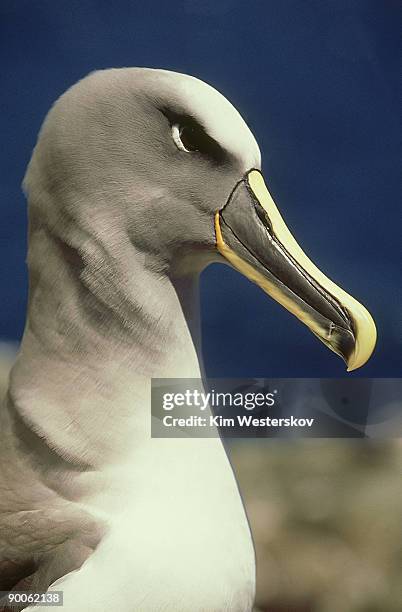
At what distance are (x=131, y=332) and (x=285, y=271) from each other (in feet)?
1.19

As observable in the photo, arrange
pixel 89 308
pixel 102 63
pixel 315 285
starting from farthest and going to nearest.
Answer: pixel 102 63 < pixel 89 308 < pixel 315 285

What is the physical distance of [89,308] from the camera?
2.10 metres

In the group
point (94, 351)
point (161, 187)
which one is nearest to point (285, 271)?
point (161, 187)

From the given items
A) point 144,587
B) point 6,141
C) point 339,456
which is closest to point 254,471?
point 339,456

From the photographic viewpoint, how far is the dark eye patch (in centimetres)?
199

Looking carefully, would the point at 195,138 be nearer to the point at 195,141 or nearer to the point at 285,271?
the point at 195,141

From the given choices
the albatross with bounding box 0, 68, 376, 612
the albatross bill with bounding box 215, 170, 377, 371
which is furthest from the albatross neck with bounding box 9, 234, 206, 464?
the albatross bill with bounding box 215, 170, 377, 371

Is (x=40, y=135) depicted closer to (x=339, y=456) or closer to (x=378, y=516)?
(x=339, y=456)

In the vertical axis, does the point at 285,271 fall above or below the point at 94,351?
above

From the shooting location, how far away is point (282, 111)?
241 cm

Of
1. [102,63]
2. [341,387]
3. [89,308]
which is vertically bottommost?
[341,387]

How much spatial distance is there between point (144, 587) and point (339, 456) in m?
0.67

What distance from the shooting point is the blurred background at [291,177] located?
238 cm

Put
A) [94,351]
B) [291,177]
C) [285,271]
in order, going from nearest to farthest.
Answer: [285,271]
[94,351]
[291,177]
